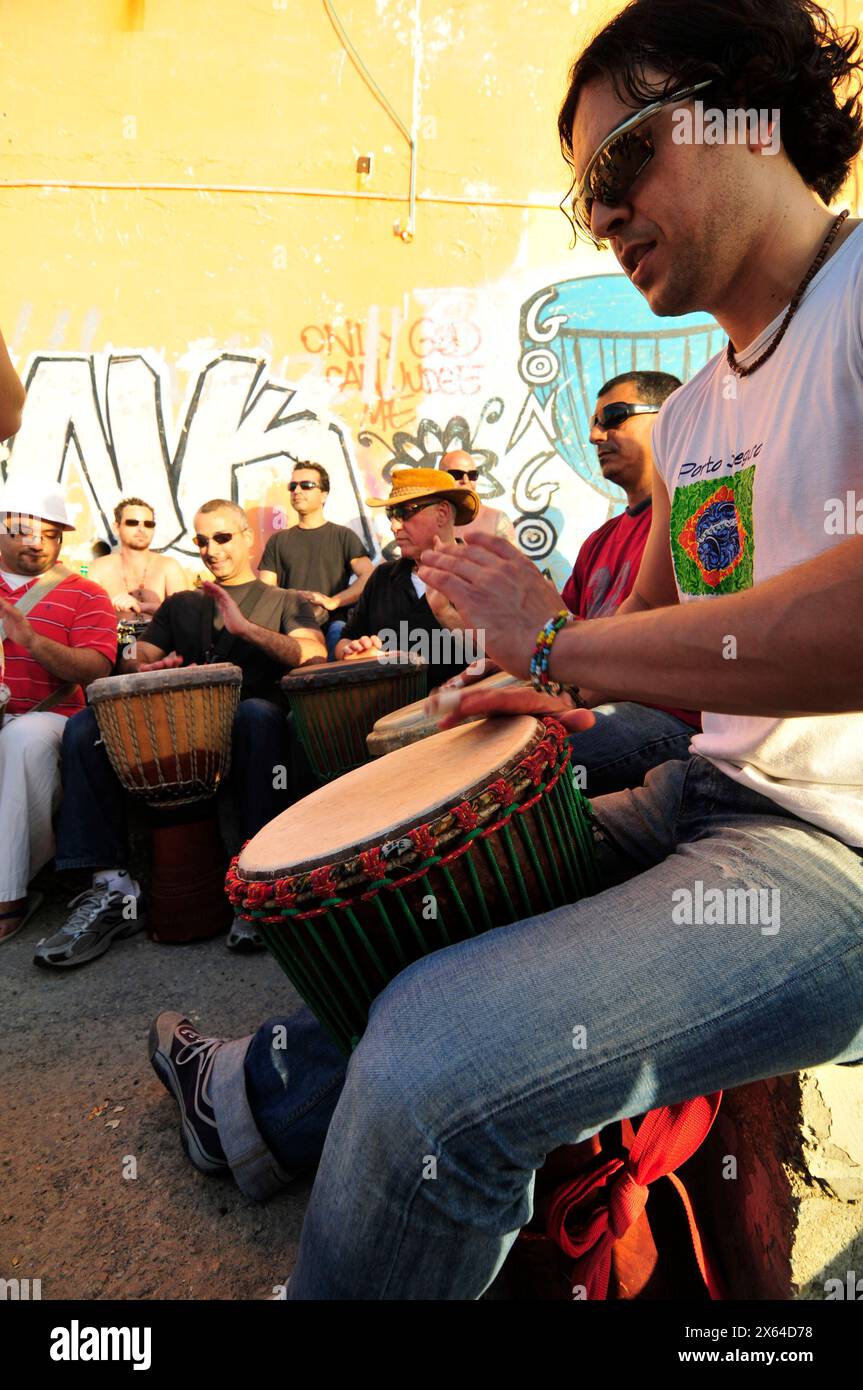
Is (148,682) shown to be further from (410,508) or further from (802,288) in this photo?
(802,288)

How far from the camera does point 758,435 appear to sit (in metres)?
1.33

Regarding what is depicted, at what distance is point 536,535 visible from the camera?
7.74m

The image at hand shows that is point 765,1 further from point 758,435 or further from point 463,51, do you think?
point 463,51

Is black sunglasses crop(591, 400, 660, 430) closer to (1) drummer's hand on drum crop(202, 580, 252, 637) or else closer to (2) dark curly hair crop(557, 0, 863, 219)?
(1) drummer's hand on drum crop(202, 580, 252, 637)

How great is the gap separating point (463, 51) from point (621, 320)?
2.71 metres

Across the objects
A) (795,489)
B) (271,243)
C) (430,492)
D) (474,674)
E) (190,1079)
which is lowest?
(190,1079)

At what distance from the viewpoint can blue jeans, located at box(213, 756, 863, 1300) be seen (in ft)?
3.21

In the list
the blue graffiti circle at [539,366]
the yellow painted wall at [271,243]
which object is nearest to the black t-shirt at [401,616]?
the yellow painted wall at [271,243]

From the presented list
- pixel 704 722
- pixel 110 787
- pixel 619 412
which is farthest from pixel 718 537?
pixel 110 787

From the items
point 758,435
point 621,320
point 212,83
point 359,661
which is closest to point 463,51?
point 212,83

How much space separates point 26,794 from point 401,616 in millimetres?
1944

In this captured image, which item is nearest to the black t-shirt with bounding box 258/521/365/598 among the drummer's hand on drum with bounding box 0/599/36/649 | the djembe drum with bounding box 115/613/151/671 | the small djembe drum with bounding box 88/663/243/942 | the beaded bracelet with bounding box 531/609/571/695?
the djembe drum with bounding box 115/613/151/671

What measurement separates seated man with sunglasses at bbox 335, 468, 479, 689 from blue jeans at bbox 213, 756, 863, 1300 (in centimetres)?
288

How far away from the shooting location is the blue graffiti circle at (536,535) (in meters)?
7.71
